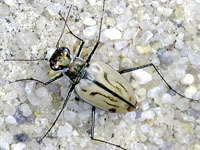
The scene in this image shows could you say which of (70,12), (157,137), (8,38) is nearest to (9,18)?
(8,38)

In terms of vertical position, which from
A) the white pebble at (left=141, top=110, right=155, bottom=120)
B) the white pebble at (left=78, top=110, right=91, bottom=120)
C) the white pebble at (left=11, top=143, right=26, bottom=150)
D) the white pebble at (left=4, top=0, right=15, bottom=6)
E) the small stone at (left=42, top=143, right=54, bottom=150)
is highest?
the white pebble at (left=4, top=0, right=15, bottom=6)

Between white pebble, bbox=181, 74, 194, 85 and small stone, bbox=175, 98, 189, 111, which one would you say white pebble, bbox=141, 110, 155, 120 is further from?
white pebble, bbox=181, 74, 194, 85

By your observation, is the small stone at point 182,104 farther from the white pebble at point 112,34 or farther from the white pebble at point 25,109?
the white pebble at point 25,109

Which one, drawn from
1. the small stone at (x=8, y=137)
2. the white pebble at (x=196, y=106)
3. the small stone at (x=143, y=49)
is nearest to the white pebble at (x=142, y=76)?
the small stone at (x=143, y=49)

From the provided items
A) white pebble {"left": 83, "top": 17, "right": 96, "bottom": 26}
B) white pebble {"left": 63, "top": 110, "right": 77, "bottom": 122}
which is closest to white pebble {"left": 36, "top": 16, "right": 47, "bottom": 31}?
white pebble {"left": 83, "top": 17, "right": 96, "bottom": 26}

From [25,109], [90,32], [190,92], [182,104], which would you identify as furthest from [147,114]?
[25,109]

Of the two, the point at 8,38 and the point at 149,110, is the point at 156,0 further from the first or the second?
the point at 8,38
